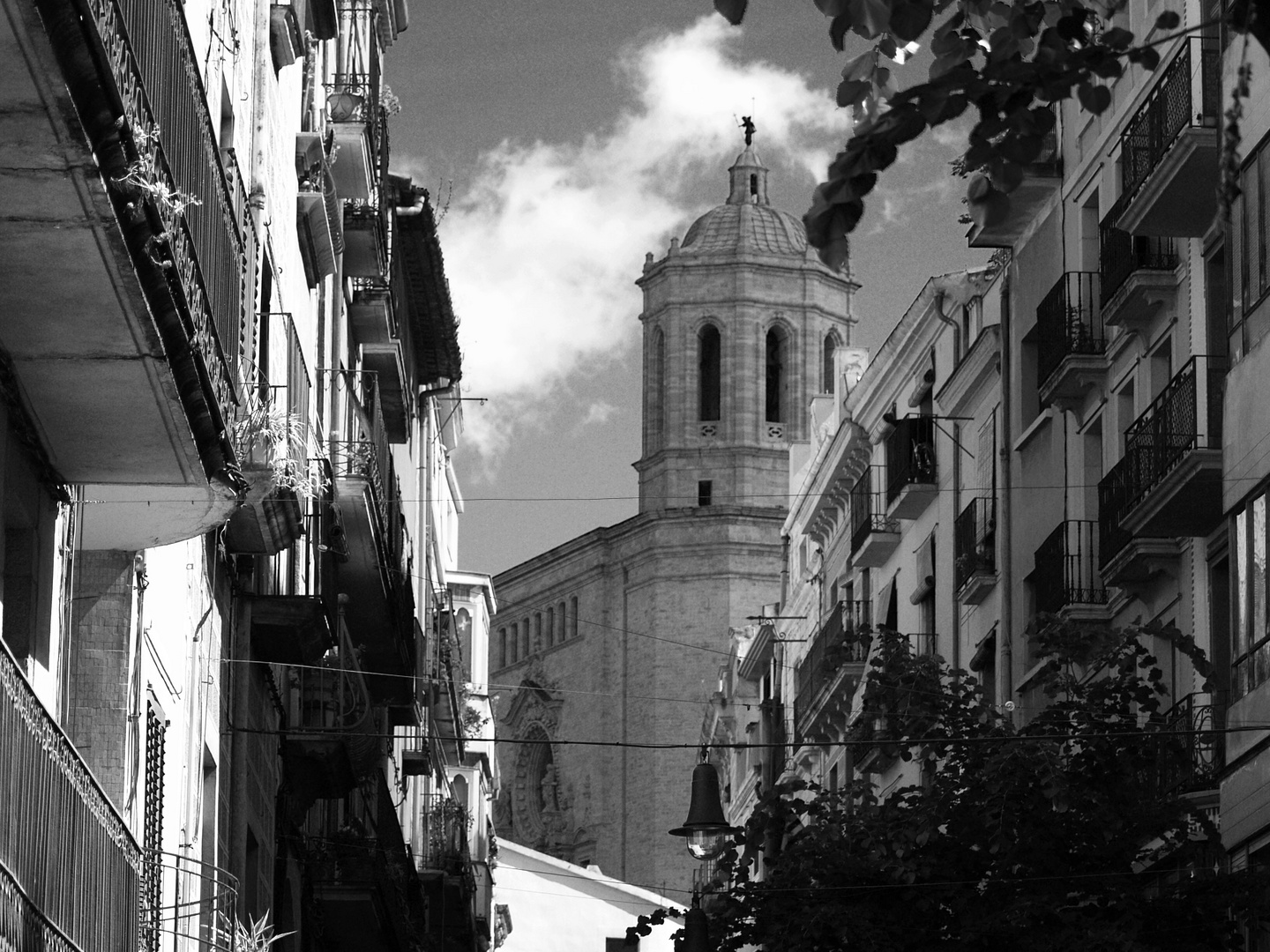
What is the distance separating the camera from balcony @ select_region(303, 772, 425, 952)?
2728 centimetres

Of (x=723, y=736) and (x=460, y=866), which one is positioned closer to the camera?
(x=460, y=866)

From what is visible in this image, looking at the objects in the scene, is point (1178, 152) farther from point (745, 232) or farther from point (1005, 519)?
point (745, 232)

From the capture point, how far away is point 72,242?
1053cm

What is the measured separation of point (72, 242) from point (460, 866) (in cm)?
3499

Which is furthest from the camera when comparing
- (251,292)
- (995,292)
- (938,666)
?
(995,292)

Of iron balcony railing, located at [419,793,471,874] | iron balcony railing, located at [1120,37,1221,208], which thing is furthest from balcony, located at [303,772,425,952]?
iron balcony railing, located at [419,793,471,874]

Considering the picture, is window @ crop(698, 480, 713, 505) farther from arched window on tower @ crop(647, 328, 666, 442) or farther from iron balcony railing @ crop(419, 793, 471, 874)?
iron balcony railing @ crop(419, 793, 471, 874)

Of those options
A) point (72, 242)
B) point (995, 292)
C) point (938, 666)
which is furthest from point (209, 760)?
point (995, 292)

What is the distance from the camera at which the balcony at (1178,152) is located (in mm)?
21375

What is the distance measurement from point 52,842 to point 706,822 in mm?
9023

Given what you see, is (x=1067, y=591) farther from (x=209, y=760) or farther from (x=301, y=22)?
(x=209, y=760)

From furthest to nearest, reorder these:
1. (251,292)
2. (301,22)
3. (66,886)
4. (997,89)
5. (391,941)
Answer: (391,941)
(301,22)
(251,292)
(66,886)
(997,89)


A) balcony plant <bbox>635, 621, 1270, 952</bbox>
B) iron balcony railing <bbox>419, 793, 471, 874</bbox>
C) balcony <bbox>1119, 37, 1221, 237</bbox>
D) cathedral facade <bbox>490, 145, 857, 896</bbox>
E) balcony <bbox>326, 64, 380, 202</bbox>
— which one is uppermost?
cathedral facade <bbox>490, 145, 857, 896</bbox>

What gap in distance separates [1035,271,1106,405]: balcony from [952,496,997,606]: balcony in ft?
9.53
